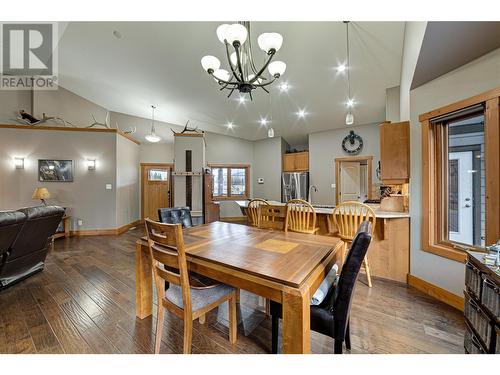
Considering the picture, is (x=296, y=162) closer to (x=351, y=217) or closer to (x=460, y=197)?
(x=351, y=217)

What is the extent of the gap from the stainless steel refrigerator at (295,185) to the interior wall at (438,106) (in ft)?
12.1

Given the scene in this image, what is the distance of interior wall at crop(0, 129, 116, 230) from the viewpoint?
4.48m

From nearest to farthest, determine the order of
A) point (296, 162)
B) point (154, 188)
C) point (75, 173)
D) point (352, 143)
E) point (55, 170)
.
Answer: point (55, 170), point (75, 173), point (352, 143), point (296, 162), point (154, 188)

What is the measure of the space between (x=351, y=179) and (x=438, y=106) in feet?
12.0

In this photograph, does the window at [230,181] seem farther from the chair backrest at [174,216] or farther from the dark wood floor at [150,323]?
the dark wood floor at [150,323]

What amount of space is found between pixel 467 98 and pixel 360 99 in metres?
2.45

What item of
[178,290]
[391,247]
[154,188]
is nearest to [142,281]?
[178,290]

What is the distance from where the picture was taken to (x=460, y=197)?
217cm

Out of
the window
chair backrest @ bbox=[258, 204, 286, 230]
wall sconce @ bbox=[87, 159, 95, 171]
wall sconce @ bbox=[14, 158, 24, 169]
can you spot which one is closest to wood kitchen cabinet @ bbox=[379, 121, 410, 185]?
chair backrest @ bbox=[258, 204, 286, 230]

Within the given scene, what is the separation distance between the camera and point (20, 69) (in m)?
4.72

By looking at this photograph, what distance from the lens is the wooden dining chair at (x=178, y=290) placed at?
122cm

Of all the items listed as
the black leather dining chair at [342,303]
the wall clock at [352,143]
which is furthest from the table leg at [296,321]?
the wall clock at [352,143]

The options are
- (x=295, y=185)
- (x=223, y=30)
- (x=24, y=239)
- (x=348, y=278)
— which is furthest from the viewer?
(x=295, y=185)
